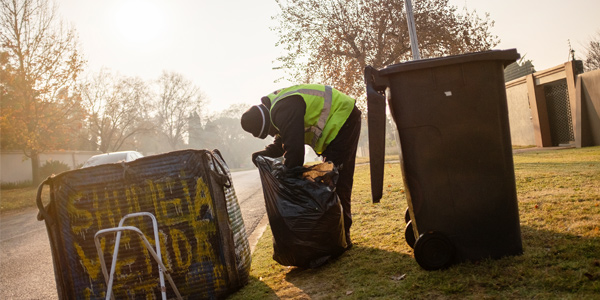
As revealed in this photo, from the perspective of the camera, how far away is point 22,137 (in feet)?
67.3

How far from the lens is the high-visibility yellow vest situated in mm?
3908

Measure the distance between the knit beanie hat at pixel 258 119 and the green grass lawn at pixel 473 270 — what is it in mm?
1232

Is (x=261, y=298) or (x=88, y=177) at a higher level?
(x=88, y=177)

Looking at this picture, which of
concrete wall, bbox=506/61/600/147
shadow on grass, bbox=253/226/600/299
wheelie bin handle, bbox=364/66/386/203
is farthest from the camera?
concrete wall, bbox=506/61/600/147

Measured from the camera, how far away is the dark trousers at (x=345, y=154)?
405cm

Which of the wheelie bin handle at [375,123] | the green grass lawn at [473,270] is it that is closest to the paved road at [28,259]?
the green grass lawn at [473,270]

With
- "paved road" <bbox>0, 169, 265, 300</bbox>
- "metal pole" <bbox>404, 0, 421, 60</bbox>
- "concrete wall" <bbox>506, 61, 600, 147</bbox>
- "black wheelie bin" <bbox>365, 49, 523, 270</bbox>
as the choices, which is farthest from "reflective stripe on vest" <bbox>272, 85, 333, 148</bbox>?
"concrete wall" <bbox>506, 61, 600, 147</bbox>

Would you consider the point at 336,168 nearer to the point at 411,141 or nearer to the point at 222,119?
the point at 411,141

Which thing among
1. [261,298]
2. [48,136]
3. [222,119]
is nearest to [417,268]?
[261,298]

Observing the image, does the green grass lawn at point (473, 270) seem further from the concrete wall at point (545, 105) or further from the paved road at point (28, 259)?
the concrete wall at point (545, 105)

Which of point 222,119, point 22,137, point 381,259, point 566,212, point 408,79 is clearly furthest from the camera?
point 222,119

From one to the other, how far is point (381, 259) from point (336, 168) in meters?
0.79

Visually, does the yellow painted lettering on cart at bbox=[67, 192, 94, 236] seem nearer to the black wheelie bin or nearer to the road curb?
the black wheelie bin

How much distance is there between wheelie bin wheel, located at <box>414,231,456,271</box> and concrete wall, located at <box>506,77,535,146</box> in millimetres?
18264
